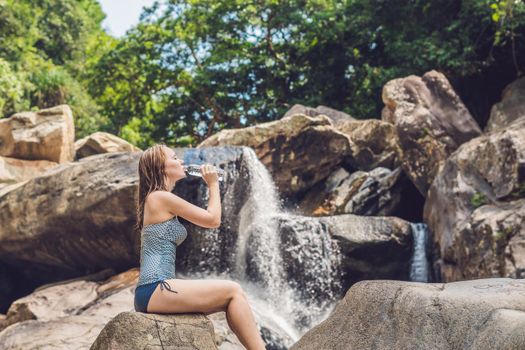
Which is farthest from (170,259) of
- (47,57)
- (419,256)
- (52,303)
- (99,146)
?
(47,57)

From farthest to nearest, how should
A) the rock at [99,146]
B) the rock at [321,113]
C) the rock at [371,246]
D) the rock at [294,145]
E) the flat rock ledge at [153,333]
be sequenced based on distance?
the rock at [321,113], the rock at [99,146], the rock at [294,145], the rock at [371,246], the flat rock ledge at [153,333]

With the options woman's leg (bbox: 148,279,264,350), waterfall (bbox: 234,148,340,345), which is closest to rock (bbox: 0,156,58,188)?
waterfall (bbox: 234,148,340,345)

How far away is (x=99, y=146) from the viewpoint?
1869 cm

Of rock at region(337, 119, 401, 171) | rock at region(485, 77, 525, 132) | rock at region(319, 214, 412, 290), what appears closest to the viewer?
rock at region(319, 214, 412, 290)

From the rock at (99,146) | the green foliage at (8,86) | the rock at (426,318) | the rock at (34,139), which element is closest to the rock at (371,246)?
the rock at (99,146)

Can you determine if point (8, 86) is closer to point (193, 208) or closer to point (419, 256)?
point (419, 256)

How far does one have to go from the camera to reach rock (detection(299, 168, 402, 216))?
15.2m

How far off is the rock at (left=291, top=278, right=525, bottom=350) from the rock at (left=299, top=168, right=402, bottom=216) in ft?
35.0

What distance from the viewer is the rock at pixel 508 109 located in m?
16.4

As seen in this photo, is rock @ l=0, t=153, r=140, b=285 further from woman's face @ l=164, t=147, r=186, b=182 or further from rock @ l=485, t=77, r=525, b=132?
rock @ l=485, t=77, r=525, b=132

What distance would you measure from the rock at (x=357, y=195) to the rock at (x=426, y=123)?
2.44 feet

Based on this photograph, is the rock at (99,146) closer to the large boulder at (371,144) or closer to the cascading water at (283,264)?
the large boulder at (371,144)

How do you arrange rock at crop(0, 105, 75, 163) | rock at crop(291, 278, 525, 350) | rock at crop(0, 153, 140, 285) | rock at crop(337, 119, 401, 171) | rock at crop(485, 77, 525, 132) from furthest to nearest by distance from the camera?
1. rock at crop(0, 105, 75, 163)
2. rock at crop(337, 119, 401, 171)
3. rock at crop(485, 77, 525, 132)
4. rock at crop(0, 153, 140, 285)
5. rock at crop(291, 278, 525, 350)

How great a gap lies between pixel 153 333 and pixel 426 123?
11.8 metres
